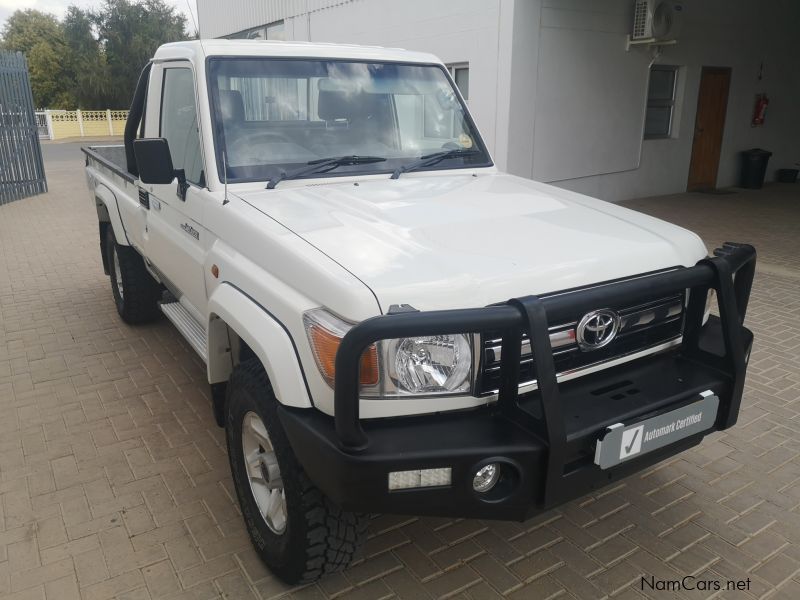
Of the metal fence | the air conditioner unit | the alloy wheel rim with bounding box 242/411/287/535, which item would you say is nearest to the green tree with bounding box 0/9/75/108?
the metal fence

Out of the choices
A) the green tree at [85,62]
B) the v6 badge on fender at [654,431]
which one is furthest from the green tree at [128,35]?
the v6 badge on fender at [654,431]

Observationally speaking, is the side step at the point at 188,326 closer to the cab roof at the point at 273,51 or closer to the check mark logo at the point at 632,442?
the cab roof at the point at 273,51

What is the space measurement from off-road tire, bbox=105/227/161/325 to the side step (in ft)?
3.20

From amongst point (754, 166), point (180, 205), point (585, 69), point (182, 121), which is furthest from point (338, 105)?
point (754, 166)

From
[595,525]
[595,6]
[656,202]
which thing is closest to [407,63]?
[595,525]

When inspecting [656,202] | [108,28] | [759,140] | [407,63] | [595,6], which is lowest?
[656,202]

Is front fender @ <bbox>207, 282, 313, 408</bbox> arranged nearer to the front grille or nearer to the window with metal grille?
the front grille

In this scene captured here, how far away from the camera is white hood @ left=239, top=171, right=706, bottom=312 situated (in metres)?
2.23

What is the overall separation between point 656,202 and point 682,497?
10.0 m

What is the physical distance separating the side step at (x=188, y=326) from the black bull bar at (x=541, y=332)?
60.7 inches

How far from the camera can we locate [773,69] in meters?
14.2

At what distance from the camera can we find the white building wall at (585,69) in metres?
10.0

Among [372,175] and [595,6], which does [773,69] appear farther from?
[372,175]

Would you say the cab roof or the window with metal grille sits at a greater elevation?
the cab roof
